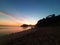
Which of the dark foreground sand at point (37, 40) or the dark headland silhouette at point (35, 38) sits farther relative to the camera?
the dark headland silhouette at point (35, 38)

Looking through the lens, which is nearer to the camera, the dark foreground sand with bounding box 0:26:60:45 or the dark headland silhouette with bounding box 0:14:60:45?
the dark foreground sand with bounding box 0:26:60:45

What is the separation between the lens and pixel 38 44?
8297mm

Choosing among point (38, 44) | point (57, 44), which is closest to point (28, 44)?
point (38, 44)

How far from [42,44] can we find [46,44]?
389mm

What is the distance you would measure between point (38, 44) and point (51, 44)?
4.02 ft

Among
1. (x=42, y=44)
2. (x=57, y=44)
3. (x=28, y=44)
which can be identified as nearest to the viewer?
(x=57, y=44)

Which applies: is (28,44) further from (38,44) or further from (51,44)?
(51,44)

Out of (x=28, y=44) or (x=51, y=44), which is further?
(x=28, y=44)

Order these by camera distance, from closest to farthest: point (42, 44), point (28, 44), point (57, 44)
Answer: point (57, 44)
point (42, 44)
point (28, 44)

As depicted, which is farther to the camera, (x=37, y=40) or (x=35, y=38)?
(x=35, y=38)

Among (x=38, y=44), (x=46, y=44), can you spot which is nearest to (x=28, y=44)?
(x=38, y=44)

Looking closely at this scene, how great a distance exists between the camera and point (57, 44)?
7.61m

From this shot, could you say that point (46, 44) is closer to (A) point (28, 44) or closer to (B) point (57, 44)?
(B) point (57, 44)

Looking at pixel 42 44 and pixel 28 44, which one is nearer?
pixel 42 44
